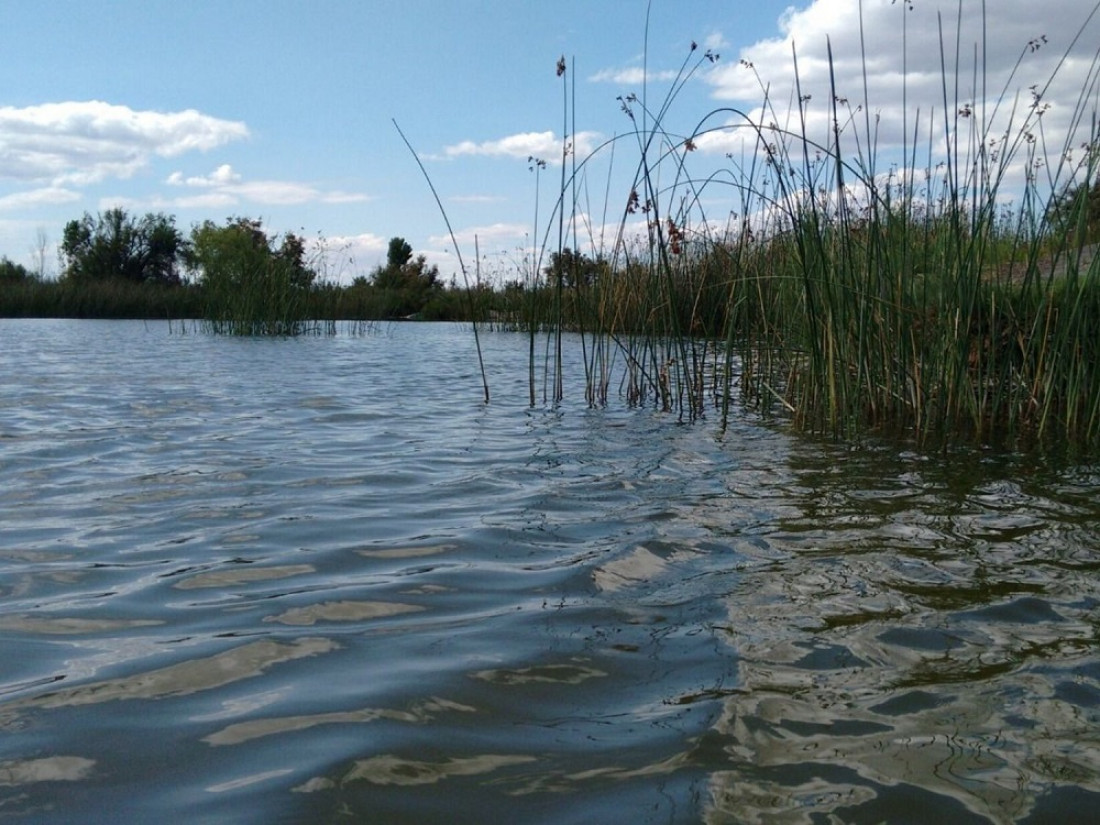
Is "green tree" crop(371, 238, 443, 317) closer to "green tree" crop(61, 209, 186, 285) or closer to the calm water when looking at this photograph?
"green tree" crop(61, 209, 186, 285)

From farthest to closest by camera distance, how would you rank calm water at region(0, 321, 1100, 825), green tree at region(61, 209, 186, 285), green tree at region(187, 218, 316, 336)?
green tree at region(61, 209, 186, 285)
green tree at region(187, 218, 316, 336)
calm water at region(0, 321, 1100, 825)

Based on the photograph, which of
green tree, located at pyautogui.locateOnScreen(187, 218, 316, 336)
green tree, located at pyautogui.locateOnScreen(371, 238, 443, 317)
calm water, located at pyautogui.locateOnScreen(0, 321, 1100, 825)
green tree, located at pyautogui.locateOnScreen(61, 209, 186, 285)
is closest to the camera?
calm water, located at pyautogui.locateOnScreen(0, 321, 1100, 825)

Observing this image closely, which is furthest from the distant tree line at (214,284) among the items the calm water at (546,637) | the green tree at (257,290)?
the calm water at (546,637)

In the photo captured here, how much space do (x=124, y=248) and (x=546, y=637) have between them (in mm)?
37659

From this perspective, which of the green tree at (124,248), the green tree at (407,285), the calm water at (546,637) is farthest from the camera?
the green tree at (124,248)

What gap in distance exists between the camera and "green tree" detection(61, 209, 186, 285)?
1368 inches

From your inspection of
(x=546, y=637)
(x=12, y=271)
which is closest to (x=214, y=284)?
(x=546, y=637)

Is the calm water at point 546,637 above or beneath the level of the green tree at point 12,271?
beneath

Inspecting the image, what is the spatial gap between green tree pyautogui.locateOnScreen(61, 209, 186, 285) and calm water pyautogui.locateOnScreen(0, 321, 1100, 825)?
112ft

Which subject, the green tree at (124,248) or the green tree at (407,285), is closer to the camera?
the green tree at (407,285)

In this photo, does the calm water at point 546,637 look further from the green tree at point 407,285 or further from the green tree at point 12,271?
the green tree at point 12,271

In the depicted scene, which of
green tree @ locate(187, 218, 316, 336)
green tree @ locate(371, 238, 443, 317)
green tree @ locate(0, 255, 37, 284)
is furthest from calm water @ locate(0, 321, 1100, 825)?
green tree @ locate(0, 255, 37, 284)

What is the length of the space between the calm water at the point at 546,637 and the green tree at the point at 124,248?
34113mm

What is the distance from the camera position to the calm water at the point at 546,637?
4.04 ft
